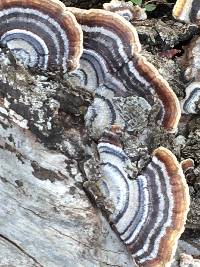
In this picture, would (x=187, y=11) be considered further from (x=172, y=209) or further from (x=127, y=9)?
(x=172, y=209)

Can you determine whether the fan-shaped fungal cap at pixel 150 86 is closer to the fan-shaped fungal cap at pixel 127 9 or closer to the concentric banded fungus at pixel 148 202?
the concentric banded fungus at pixel 148 202

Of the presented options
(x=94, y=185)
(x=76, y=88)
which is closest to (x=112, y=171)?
(x=94, y=185)

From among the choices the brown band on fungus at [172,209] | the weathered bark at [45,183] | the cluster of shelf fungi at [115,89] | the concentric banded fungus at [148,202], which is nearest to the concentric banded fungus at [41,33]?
the cluster of shelf fungi at [115,89]

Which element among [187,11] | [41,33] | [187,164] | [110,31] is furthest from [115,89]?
[187,11]

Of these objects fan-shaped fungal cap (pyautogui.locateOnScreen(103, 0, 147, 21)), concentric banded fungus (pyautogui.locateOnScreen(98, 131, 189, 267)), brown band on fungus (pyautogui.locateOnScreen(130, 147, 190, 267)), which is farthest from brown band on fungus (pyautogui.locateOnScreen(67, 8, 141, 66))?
fan-shaped fungal cap (pyautogui.locateOnScreen(103, 0, 147, 21))

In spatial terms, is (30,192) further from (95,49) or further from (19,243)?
(95,49)
